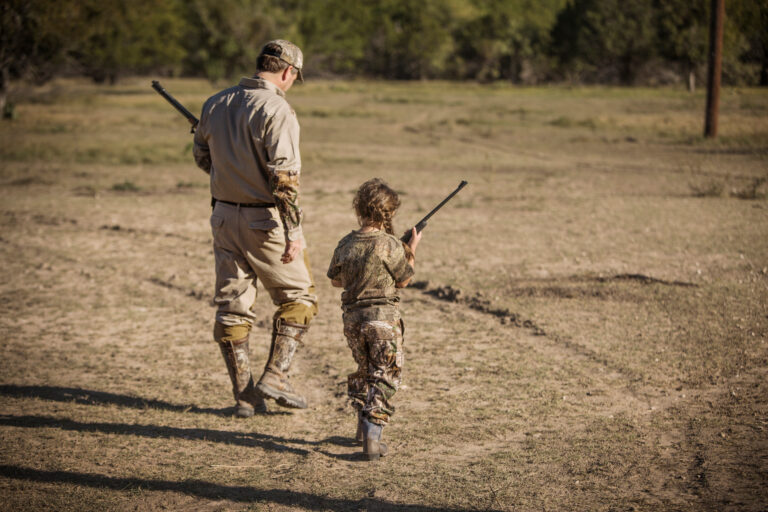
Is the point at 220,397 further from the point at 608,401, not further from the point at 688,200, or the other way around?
the point at 688,200

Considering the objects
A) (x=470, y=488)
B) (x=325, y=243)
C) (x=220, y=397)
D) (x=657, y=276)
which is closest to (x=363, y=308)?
(x=470, y=488)

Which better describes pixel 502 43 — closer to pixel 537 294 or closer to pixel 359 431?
pixel 537 294

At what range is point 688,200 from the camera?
12.4 metres

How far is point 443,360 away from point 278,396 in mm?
1521

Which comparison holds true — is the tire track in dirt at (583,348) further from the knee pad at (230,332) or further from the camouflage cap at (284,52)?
the camouflage cap at (284,52)

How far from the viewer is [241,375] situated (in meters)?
4.75

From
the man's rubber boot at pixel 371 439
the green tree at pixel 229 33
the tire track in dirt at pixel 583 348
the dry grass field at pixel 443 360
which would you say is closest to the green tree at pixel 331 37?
the green tree at pixel 229 33

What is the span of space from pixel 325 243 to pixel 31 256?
339 cm

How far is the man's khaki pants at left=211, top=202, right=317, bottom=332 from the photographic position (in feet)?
15.1

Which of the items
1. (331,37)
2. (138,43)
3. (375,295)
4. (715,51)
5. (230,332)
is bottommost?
(230,332)

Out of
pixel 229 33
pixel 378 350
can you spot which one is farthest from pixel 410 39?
pixel 378 350

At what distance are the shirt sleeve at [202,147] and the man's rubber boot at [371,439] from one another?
1899mm

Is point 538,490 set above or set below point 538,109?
below

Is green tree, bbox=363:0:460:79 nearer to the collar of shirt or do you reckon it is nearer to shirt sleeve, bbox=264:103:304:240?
the collar of shirt
